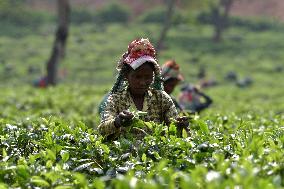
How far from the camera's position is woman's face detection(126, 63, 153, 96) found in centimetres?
447

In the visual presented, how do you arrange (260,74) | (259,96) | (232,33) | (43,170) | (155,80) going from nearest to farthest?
(43,170) < (155,80) < (259,96) < (260,74) < (232,33)

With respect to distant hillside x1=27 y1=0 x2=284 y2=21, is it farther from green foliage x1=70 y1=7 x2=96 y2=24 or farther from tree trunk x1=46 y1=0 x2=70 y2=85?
tree trunk x1=46 y1=0 x2=70 y2=85

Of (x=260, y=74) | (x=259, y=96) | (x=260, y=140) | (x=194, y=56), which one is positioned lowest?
(x=260, y=140)

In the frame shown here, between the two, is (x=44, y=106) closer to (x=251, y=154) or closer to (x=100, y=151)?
(x=100, y=151)

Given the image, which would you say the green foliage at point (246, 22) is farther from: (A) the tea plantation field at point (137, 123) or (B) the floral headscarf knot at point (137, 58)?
(B) the floral headscarf knot at point (137, 58)

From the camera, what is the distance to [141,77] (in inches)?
178

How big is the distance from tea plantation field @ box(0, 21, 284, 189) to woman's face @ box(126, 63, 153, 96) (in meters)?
0.54

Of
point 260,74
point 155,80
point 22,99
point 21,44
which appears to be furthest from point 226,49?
point 155,80

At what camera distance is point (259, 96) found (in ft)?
77.8

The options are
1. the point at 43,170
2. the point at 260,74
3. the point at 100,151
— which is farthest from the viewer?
the point at 260,74

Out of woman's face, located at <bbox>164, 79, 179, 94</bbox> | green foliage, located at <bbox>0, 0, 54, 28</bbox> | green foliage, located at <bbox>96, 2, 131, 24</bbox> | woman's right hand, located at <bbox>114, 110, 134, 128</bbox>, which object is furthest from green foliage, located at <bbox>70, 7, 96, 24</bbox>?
woman's right hand, located at <bbox>114, 110, 134, 128</bbox>

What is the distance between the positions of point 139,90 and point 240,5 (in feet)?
167

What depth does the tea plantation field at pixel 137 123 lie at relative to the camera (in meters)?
2.92

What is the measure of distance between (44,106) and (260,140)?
363 inches
